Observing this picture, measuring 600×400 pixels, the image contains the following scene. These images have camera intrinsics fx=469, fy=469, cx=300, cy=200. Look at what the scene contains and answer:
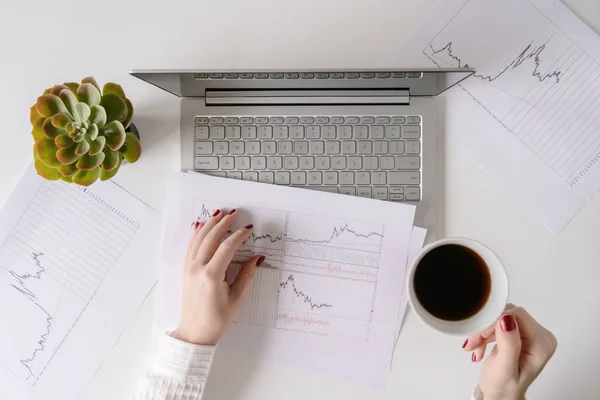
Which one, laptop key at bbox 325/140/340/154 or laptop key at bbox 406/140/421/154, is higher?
laptop key at bbox 406/140/421/154

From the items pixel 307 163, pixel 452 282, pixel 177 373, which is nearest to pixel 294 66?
pixel 307 163

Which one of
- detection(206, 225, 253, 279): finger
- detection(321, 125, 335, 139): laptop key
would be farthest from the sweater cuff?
detection(321, 125, 335, 139): laptop key

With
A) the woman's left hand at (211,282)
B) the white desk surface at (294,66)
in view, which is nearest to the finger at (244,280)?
the woman's left hand at (211,282)

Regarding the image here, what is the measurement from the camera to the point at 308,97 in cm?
72

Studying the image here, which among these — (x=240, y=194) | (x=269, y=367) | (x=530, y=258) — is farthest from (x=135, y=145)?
(x=530, y=258)

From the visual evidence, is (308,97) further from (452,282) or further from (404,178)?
(452,282)

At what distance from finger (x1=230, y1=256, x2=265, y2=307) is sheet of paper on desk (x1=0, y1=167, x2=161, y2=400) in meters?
0.14

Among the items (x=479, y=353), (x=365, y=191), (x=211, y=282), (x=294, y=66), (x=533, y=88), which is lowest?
(x=211, y=282)

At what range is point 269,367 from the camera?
2.43ft

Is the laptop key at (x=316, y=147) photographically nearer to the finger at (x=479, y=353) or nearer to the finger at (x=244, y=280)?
the finger at (x=244, y=280)

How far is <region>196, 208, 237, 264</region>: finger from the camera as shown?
2.33ft

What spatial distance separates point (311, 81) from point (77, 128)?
1.10ft

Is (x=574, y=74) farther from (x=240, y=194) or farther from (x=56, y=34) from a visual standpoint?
(x=56, y=34)

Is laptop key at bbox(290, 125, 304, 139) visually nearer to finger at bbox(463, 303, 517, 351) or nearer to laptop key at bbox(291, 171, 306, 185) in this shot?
laptop key at bbox(291, 171, 306, 185)
